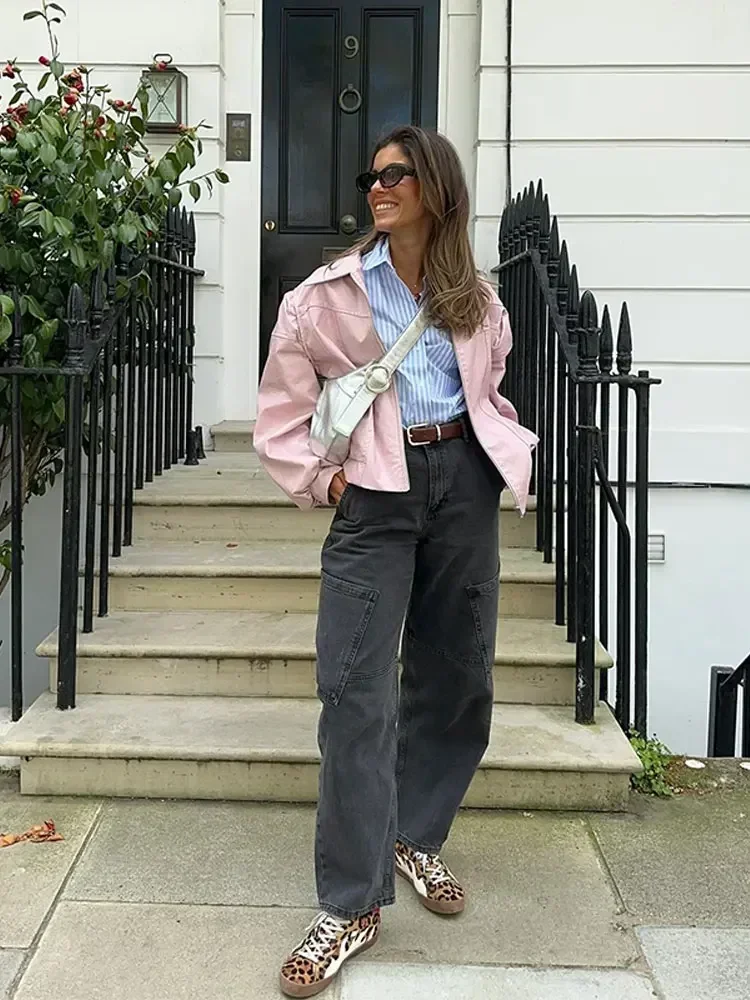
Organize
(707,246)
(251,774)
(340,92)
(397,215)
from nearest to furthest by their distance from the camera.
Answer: (397,215) → (251,774) → (707,246) → (340,92)

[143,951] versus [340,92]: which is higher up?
[340,92]

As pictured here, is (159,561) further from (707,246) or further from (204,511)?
(707,246)

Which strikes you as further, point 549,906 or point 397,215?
point 549,906

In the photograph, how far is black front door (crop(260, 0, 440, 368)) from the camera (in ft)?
17.5

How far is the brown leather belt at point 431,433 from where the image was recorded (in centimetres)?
230

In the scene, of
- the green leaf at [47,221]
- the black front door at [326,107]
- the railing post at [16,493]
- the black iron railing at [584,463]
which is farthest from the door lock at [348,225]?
the railing post at [16,493]

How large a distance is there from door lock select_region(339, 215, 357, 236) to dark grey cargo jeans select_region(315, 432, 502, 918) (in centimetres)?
331

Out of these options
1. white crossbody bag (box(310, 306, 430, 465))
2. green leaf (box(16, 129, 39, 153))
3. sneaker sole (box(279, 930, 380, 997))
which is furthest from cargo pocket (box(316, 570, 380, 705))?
green leaf (box(16, 129, 39, 153))

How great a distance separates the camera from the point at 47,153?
3398 millimetres

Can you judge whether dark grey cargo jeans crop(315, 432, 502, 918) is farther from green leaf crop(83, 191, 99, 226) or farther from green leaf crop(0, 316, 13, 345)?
green leaf crop(83, 191, 99, 226)

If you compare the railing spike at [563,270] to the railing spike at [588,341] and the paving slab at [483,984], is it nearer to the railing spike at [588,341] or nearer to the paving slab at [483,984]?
the railing spike at [588,341]

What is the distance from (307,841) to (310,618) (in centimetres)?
106

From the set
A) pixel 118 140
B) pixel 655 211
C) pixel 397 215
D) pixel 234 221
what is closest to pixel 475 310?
pixel 397 215

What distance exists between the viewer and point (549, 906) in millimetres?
2580
